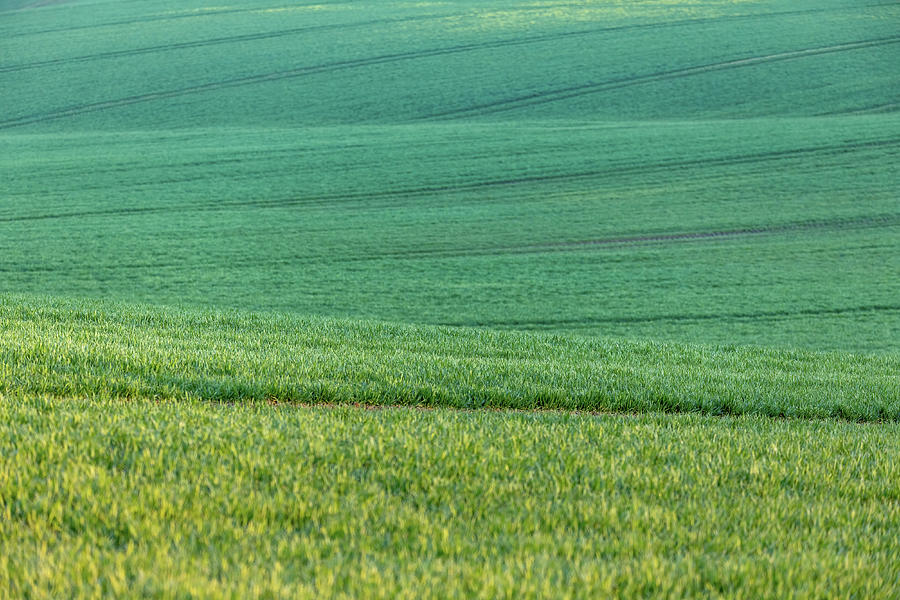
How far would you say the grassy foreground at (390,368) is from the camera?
23.7 feet

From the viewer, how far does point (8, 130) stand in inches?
1747

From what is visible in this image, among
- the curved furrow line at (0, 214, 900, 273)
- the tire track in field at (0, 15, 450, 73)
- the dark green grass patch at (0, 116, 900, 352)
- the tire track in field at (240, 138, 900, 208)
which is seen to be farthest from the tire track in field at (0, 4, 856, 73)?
the curved furrow line at (0, 214, 900, 273)

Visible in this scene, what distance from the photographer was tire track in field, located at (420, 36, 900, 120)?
4497 centimetres

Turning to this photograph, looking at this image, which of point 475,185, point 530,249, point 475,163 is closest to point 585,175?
point 475,185

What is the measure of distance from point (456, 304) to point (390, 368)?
36.2 ft

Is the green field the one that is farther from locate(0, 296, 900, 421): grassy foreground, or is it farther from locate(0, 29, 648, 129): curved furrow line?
locate(0, 29, 648, 129): curved furrow line

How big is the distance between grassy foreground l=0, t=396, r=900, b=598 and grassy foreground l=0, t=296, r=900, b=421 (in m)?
1.03

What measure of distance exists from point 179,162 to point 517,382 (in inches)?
1184

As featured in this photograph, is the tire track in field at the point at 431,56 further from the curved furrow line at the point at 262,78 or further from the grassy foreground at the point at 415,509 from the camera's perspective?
the grassy foreground at the point at 415,509

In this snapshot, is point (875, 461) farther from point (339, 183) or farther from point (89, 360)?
point (339, 183)

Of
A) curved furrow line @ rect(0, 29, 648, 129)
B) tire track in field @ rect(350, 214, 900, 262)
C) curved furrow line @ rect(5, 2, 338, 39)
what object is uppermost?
curved furrow line @ rect(5, 2, 338, 39)

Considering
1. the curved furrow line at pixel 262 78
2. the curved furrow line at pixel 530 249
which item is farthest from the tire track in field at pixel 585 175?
the curved furrow line at pixel 262 78

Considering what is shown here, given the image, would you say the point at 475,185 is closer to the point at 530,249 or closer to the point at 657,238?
the point at 530,249

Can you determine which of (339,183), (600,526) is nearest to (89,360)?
(600,526)
